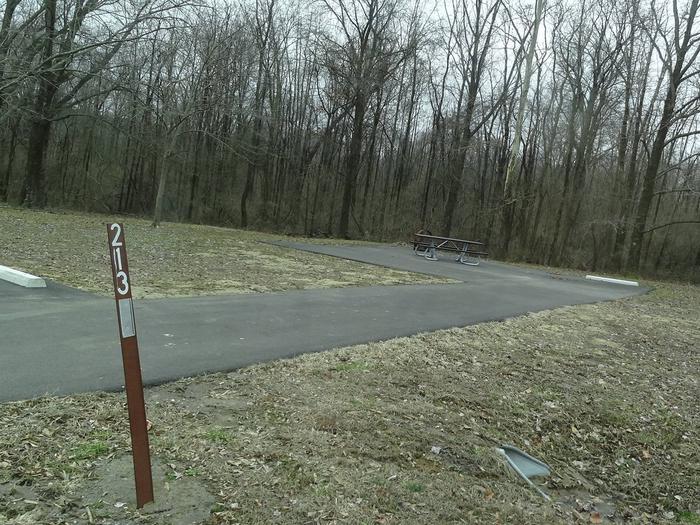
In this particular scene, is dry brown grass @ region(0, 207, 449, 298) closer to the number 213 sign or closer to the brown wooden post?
the brown wooden post

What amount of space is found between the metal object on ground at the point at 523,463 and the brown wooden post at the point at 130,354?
251 cm

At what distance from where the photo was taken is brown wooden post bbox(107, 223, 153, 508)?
2.55 m

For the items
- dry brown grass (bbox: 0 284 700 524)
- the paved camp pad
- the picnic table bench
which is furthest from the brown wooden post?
the picnic table bench

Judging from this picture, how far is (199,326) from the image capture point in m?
6.48

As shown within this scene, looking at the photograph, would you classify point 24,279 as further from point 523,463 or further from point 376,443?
point 523,463

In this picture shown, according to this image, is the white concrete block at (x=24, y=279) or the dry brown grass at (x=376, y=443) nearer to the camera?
the dry brown grass at (x=376, y=443)

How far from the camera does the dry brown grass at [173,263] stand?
29.8ft

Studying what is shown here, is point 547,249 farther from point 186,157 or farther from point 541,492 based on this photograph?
point 541,492

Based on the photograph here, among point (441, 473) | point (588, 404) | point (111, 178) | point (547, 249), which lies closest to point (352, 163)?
point (547, 249)

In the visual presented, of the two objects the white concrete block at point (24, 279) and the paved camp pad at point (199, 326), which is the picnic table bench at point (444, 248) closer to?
A: the paved camp pad at point (199, 326)

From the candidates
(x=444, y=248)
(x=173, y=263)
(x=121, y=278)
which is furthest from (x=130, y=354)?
(x=444, y=248)

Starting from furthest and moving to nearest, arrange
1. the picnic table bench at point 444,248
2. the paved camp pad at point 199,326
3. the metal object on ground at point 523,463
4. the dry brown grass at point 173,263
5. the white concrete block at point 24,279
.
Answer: the picnic table bench at point 444,248 → the dry brown grass at point 173,263 → the white concrete block at point 24,279 → the paved camp pad at point 199,326 → the metal object on ground at point 523,463

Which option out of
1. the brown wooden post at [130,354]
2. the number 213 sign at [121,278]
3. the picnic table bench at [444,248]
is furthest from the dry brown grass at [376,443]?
the picnic table bench at [444,248]

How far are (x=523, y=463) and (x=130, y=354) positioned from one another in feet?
9.72
